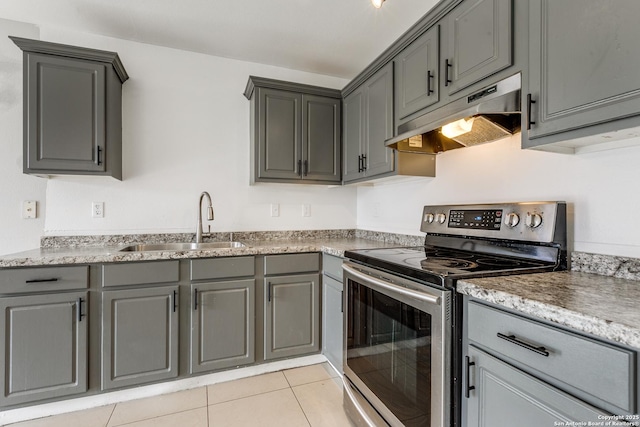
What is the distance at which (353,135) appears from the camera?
2.49m

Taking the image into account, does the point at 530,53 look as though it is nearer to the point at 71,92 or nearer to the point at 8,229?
the point at 71,92

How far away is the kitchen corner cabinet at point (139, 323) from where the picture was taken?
1778mm

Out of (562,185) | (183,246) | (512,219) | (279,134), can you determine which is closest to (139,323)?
(183,246)

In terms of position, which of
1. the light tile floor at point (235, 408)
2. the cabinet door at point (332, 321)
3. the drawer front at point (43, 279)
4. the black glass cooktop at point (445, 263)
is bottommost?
the light tile floor at point (235, 408)

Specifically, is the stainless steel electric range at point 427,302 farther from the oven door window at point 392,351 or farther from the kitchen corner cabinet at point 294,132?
the kitchen corner cabinet at point 294,132

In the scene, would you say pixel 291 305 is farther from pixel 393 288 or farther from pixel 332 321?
pixel 393 288

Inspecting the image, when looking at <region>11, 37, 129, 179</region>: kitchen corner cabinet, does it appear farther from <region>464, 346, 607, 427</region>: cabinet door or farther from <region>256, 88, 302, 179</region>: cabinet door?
<region>464, 346, 607, 427</region>: cabinet door

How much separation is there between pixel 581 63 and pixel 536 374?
97 cm

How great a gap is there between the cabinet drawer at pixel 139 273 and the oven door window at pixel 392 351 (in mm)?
1103

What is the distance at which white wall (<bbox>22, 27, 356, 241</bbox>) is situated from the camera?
224 cm

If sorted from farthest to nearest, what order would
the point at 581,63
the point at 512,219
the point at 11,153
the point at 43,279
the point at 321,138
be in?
1. the point at 321,138
2. the point at 11,153
3. the point at 43,279
4. the point at 512,219
5. the point at 581,63

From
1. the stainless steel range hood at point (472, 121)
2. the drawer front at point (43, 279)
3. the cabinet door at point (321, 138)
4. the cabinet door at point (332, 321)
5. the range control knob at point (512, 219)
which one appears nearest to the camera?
the stainless steel range hood at point (472, 121)

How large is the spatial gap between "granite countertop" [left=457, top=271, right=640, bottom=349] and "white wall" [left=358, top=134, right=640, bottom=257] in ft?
0.58

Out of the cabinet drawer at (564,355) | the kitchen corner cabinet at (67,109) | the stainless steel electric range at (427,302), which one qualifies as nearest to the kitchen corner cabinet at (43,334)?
the kitchen corner cabinet at (67,109)
